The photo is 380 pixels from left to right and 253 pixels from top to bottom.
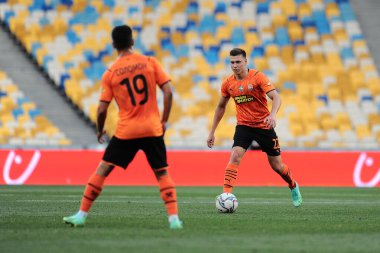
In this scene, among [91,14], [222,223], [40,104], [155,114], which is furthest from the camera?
[91,14]

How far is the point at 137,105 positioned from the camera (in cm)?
948

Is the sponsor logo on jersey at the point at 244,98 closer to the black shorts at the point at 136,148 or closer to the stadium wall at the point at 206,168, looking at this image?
the black shorts at the point at 136,148

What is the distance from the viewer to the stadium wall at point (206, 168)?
23.5 metres

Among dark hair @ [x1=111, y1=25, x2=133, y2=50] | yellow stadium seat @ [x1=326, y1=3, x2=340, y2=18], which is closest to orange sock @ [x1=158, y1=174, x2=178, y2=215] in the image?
dark hair @ [x1=111, y1=25, x2=133, y2=50]

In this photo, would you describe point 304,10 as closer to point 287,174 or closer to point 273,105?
point 287,174

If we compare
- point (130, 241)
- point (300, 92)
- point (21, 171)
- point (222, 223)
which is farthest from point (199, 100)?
point (130, 241)

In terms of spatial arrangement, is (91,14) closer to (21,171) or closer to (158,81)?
(21,171)

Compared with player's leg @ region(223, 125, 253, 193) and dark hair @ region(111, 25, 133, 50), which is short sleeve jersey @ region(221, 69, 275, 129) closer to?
player's leg @ region(223, 125, 253, 193)

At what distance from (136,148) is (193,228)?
1.10 m

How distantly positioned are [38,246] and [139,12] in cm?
2465

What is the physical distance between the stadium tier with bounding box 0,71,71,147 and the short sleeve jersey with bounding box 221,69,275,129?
1405 cm

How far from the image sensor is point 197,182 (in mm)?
24031

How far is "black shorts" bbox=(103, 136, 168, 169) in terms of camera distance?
9.54 metres

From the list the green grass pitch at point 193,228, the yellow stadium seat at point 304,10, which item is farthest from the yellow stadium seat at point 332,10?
the green grass pitch at point 193,228
